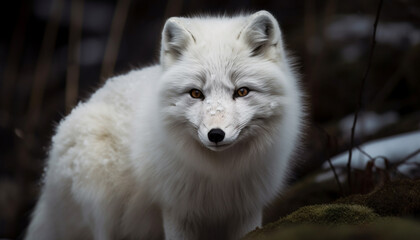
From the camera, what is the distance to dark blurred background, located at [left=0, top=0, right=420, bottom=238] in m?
4.67

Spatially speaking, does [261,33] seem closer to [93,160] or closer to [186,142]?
[186,142]

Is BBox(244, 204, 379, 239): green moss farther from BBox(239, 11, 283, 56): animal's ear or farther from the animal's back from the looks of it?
the animal's back

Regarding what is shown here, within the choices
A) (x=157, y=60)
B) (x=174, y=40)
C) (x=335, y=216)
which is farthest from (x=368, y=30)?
(x=335, y=216)

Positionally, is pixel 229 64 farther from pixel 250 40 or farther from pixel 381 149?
pixel 381 149

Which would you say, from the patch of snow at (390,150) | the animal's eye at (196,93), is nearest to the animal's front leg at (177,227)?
the animal's eye at (196,93)

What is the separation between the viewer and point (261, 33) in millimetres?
2447

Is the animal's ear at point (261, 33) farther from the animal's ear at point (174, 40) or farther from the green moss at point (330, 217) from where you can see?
the green moss at point (330, 217)

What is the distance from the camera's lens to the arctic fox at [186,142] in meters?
2.29

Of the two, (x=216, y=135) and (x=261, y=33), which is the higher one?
(x=261, y=33)

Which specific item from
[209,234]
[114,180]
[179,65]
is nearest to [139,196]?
[114,180]

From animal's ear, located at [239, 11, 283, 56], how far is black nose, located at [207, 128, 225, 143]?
58cm

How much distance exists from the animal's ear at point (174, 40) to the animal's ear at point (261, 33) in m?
0.29

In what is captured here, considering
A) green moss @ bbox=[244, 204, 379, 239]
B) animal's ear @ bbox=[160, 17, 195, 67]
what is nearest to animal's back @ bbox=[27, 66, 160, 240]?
animal's ear @ bbox=[160, 17, 195, 67]

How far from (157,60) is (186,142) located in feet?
7.86
